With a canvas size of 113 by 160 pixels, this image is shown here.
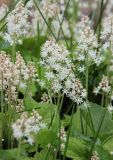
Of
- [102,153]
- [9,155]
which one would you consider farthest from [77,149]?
[9,155]

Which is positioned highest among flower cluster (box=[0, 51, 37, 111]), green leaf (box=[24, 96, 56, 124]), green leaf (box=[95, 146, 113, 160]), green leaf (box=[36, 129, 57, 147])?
flower cluster (box=[0, 51, 37, 111])

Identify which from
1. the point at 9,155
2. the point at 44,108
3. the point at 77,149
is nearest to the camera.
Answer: the point at 9,155

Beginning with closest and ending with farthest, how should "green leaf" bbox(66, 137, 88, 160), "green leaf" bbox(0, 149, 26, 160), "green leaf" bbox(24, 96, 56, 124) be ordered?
"green leaf" bbox(0, 149, 26, 160) < "green leaf" bbox(66, 137, 88, 160) < "green leaf" bbox(24, 96, 56, 124)

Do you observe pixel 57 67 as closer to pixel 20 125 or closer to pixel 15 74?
pixel 15 74

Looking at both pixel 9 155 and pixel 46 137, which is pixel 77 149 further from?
pixel 9 155

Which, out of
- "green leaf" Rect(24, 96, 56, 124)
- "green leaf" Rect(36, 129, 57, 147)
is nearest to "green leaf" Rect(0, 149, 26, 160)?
"green leaf" Rect(36, 129, 57, 147)

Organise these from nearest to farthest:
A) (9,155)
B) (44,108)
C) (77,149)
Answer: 1. (9,155)
2. (77,149)
3. (44,108)

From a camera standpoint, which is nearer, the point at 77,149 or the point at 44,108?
the point at 77,149

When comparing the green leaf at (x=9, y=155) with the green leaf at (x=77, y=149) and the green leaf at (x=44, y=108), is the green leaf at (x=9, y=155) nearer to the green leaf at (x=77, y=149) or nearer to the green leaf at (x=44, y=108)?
the green leaf at (x=77, y=149)

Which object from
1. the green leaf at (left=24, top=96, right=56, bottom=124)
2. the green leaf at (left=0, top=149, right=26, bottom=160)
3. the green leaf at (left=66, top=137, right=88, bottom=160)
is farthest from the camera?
the green leaf at (left=24, top=96, right=56, bottom=124)

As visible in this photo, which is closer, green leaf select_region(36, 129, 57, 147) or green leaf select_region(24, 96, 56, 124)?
green leaf select_region(36, 129, 57, 147)

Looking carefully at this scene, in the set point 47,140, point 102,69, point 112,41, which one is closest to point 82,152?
point 47,140

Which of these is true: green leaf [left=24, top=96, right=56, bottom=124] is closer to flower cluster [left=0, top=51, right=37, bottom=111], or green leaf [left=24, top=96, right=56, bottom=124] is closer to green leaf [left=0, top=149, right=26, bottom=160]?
flower cluster [left=0, top=51, right=37, bottom=111]
